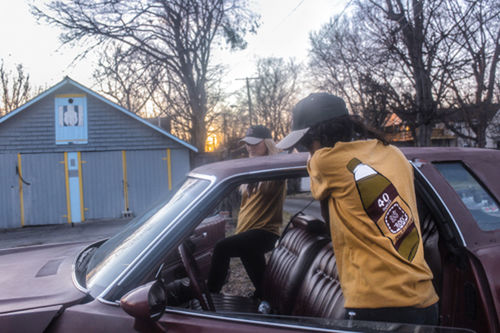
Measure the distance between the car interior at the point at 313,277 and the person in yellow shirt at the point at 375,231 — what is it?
0.27m

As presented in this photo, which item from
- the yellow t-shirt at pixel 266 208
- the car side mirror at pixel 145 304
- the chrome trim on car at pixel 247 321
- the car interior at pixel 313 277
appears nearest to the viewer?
the car side mirror at pixel 145 304

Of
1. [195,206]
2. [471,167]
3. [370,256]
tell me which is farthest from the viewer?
[471,167]

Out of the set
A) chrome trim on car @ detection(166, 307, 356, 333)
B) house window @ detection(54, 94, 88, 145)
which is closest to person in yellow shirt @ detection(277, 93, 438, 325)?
chrome trim on car @ detection(166, 307, 356, 333)

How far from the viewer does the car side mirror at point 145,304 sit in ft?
4.78

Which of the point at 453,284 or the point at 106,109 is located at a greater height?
the point at 106,109

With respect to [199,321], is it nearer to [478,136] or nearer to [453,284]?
[453,284]

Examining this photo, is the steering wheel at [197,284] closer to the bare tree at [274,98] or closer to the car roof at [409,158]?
the car roof at [409,158]

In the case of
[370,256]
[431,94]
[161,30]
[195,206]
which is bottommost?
[370,256]

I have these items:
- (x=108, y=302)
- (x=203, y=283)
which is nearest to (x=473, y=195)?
(x=203, y=283)

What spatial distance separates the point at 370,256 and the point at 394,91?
12.0m

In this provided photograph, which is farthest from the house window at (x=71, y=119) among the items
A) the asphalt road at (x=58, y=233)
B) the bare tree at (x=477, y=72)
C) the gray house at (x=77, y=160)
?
the bare tree at (x=477, y=72)

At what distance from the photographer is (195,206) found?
1879 mm

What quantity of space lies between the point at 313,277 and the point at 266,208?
3.10ft

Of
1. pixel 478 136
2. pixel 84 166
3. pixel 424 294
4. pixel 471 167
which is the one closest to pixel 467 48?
pixel 478 136
